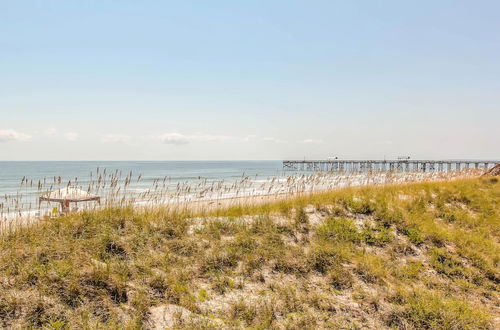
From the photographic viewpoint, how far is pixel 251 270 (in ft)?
17.6

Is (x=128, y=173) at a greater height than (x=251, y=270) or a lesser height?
lesser

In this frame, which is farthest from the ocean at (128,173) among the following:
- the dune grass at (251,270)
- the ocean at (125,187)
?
the dune grass at (251,270)

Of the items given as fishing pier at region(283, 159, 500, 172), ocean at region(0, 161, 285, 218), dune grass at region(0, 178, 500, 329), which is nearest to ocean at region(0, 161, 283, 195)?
ocean at region(0, 161, 285, 218)

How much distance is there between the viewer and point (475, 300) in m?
5.12

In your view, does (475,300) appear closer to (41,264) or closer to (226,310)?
(226,310)

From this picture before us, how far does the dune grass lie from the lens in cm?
416

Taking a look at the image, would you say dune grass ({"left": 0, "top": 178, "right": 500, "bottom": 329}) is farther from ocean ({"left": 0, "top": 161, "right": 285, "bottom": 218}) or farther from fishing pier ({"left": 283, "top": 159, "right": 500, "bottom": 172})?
fishing pier ({"left": 283, "top": 159, "right": 500, "bottom": 172})

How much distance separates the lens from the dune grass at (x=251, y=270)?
416 centimetres

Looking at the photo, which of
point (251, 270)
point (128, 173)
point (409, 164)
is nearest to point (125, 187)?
point (251, 270)

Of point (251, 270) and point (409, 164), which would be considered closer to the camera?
point (251, 270)

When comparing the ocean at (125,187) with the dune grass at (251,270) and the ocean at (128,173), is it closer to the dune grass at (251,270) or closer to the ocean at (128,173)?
the ocean at (128,173)

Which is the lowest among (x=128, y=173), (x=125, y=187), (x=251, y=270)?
(x=128, y=173)

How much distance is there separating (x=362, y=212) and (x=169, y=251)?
5282 mm

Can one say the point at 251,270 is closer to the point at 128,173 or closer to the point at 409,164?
the point at 128,173
